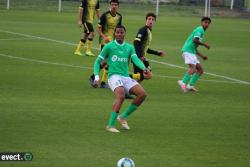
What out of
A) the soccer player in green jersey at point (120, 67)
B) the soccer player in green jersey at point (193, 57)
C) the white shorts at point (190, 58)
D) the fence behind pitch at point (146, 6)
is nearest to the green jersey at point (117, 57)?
the soccer player in green jersey at point (120, 67)

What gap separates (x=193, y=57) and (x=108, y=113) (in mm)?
5445

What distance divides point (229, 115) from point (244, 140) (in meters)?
2.97

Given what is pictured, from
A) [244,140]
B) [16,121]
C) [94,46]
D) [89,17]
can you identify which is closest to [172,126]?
[244,140]

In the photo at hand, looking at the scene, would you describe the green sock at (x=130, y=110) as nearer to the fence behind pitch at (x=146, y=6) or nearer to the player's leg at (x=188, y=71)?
the player's leg at (x=188, y=71)

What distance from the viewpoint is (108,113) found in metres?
16.7

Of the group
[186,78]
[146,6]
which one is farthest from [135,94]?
[146,6]

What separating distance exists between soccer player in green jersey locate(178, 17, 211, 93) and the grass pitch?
357mm

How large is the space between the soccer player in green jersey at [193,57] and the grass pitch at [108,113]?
0.36 metres

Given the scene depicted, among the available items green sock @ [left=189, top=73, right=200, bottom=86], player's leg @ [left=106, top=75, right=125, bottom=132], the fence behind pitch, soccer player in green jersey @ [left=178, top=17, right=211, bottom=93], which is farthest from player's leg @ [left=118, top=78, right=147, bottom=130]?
the fence behind pitch

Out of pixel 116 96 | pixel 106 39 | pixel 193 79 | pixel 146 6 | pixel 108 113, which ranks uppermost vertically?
pixel 116 96

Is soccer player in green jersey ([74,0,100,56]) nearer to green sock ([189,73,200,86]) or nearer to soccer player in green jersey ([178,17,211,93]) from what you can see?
soccer player in green jersey ([178,17,211,93])

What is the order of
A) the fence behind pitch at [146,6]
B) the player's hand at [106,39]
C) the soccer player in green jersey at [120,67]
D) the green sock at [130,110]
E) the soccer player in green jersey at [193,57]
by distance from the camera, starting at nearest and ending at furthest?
the soccer player in green jersey at [120,67]
the green sock at [130,110]
the soccer player in green jersey at [193,57]
the player's hand at [106,39]
the fence behind pitch at [146,6]

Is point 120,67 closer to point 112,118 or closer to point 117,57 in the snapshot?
point 117,57

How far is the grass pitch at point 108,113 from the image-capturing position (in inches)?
499
